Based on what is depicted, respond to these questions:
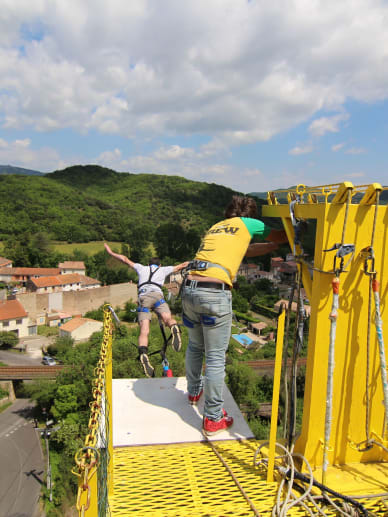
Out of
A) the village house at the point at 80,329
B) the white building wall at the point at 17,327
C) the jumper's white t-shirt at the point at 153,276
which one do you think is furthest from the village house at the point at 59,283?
the jumper's white t-shirt at the point at 153,276

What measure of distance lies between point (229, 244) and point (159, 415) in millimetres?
1774

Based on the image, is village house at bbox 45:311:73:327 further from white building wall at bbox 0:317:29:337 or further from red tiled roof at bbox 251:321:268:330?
red tiled roof at bbox 251:321:268:330

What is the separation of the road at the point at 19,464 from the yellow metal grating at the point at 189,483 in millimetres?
17809

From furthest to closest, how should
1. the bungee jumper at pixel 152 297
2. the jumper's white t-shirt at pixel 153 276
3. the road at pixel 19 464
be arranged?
the road at pixel 19 464, the jumper's white t-shirt at pixel 153 276, the bungee jumper at pixel 152 297

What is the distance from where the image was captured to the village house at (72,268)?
1912 inches

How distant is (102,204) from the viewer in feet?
306

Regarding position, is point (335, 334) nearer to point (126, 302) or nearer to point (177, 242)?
point (126, 302)

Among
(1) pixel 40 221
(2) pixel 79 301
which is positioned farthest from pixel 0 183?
(2) pixel 79 301

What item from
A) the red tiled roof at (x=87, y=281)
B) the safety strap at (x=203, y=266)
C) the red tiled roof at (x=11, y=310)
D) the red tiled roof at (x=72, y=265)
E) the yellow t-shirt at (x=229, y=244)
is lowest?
the red tiled roof at (x=11, y=310)

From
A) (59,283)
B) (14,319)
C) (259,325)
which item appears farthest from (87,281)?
(259,325)

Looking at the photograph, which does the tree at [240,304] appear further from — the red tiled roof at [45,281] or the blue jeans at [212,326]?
the blue jeans at [212,326]

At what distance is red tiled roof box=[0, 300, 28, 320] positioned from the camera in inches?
1310

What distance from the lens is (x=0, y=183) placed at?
9338 cm

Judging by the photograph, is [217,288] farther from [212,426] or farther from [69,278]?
[69,278]
